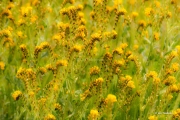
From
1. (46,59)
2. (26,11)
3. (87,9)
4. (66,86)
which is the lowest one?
(66,86)

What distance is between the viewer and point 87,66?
2951mm

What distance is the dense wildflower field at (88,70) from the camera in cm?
242

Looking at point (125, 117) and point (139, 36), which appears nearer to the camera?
point (125, 117)

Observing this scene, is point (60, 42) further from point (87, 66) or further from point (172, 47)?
point (172, 47)

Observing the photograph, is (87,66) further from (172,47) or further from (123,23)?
(172,47)

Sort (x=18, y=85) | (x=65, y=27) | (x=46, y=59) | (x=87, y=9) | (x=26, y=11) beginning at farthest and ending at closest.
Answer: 1. (x=87, y=9)
2. (x=46, y=59)
3. (x=26, y=11)
4. (x=18, y=85)
5. (x=65, y=27)

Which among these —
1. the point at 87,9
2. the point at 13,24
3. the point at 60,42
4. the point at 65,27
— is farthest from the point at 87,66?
the point at 87,9

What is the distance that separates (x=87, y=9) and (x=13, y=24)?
3.26 feet

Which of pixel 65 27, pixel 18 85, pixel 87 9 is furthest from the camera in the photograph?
pixel 87 9

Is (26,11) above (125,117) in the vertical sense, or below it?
above

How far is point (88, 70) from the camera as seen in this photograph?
9.68 feet

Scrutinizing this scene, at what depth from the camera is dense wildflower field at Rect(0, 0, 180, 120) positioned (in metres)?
2.42

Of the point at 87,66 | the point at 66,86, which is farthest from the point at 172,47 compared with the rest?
the point at 66,86

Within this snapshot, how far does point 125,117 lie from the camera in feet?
8.67
